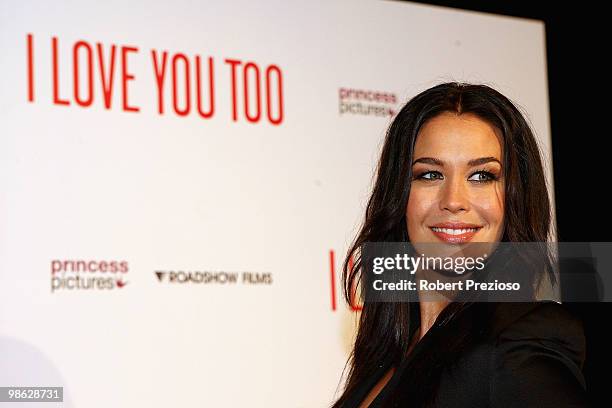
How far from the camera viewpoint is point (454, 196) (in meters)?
1.73

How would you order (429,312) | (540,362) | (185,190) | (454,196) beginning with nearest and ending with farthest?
(540,362)
(454,196)
(429,312)
(185,190)

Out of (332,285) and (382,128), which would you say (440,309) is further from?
(382,128)

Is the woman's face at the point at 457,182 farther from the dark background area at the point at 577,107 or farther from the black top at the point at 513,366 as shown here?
the dark background area at the point at 577,107

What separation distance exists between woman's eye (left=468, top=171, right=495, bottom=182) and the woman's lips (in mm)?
89

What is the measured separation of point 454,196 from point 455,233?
0.21ft

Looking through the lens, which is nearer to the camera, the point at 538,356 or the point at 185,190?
the point at 538,356

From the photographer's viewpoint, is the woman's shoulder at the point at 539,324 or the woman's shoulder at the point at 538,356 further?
the woman's shoulder at the point at 539,324

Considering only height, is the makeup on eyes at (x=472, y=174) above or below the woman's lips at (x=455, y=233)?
above

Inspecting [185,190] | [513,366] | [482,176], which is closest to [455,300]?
[482,176]

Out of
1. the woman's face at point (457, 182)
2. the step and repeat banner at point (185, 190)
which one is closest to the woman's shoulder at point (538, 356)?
the woman's face at point (457, 182)

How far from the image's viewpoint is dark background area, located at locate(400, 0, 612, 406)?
3.53 meters

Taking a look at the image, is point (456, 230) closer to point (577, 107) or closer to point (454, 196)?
point (454, 196)

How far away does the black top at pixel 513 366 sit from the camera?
1.37 m

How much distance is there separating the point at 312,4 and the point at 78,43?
80 centimetres
